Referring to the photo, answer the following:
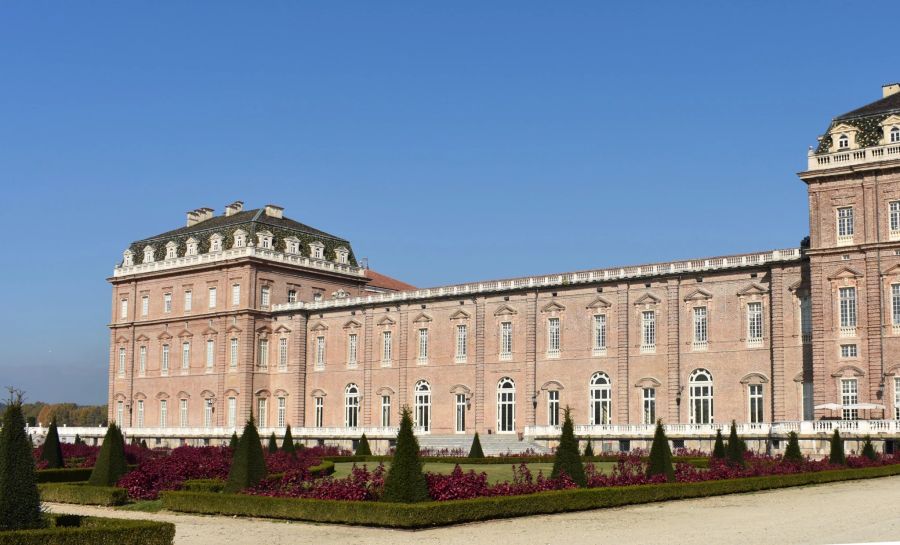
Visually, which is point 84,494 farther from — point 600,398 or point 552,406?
point 552,406

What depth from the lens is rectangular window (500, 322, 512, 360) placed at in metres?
53.5

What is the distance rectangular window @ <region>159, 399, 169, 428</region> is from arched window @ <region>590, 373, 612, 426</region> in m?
29.6

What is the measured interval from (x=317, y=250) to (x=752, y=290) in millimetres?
30043

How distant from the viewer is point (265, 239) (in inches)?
2500

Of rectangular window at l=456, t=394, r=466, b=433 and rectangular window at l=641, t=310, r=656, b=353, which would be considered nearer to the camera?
rectangular window at l=641, t=310, r=656, b=353

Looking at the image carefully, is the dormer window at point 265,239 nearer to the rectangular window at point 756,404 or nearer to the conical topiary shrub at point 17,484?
the rectangular window at point 756,404

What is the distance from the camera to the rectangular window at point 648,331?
159 ft

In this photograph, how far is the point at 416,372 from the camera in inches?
2255

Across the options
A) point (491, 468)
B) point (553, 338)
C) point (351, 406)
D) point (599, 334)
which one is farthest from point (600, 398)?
point (351, 406)

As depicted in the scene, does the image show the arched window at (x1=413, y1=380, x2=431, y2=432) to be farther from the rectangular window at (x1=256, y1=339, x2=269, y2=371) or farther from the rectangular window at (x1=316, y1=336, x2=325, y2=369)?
the rectangular window at (x1=256, y1=339, x2=269, y2=371)

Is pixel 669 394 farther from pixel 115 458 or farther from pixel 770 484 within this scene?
pixel 115 458

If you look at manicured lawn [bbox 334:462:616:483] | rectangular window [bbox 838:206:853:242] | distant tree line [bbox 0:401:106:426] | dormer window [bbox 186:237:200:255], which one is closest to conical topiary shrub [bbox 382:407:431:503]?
manicured lawn [bbox 334:462:616:483]

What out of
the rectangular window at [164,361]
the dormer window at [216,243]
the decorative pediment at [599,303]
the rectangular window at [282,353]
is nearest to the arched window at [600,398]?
the decorative pediment at [599,303]

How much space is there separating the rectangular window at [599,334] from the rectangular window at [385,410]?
43.3 feet
